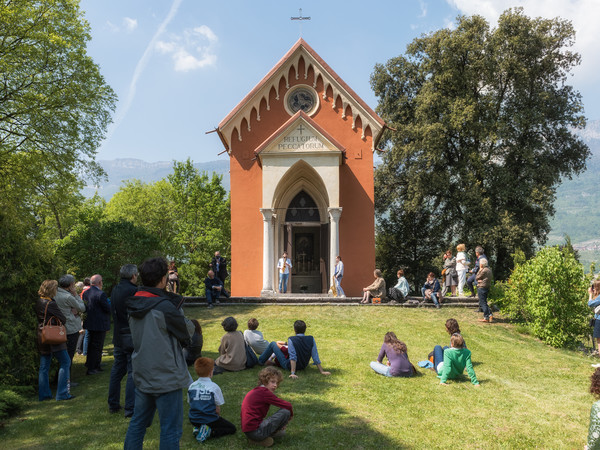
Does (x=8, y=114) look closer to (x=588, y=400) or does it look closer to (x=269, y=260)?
(x=269, y=260)

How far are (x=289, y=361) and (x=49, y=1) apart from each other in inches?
706

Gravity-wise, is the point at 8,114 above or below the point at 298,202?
above

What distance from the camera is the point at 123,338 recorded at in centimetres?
580

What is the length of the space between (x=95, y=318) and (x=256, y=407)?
4232mm

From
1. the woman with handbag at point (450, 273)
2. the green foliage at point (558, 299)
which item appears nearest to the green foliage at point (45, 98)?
the woman with handbag at point (450, 273)

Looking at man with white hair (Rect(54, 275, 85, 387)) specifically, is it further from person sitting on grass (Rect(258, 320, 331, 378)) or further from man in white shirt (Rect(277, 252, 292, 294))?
man in white shirt (Rect(277, 252, 292, 294))

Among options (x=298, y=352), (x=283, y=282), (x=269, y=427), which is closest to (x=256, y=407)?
(x=269, y=427)

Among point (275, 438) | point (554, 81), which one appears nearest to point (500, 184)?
point (554, 81)

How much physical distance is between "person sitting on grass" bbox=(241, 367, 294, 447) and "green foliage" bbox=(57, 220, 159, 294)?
497 inches

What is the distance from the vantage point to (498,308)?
1485 centimetres

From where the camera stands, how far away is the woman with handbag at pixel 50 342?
676 cm

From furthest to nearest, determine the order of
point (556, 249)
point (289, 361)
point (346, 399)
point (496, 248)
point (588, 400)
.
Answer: point (496, 248) < point (556, 249) < point (289, 361) < point (588, 400) < point (346, 399)

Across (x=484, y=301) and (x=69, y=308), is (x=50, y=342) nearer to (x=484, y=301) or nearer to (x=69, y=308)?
(x=69, y=308)

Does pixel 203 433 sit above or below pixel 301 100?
below
